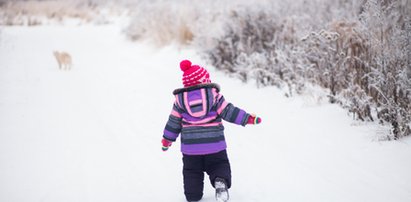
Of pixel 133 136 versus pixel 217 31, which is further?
pixel 217 31

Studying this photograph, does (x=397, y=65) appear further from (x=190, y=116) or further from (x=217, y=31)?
(x=217, y=31)

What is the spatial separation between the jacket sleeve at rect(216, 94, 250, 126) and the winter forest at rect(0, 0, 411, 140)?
1.53 metres

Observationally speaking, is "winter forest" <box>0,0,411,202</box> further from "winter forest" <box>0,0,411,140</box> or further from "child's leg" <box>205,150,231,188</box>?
"child's leg" <box>205,150,231,188</box>

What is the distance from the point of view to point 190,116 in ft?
9.88

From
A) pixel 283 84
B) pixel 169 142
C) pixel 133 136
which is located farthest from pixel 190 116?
pixel 283 84

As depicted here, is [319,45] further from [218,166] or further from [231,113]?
[218,166]

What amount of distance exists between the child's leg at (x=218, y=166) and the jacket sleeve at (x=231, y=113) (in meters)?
0.28

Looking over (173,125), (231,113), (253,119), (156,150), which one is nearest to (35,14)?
→ (156,150)

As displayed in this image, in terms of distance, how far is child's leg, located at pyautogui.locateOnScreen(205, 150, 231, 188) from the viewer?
299 cm

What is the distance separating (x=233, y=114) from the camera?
2.97 m

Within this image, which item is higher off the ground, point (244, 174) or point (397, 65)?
point (397, 65)

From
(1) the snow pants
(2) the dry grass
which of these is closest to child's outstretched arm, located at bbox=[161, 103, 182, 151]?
(1) the snow pants

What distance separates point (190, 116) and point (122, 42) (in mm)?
12198

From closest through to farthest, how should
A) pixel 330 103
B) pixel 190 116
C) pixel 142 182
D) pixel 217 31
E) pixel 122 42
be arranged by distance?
pixel 190 116 < pixel 142 182 < pixel 330 103 < pixel 217 31 < pixel 122 42
